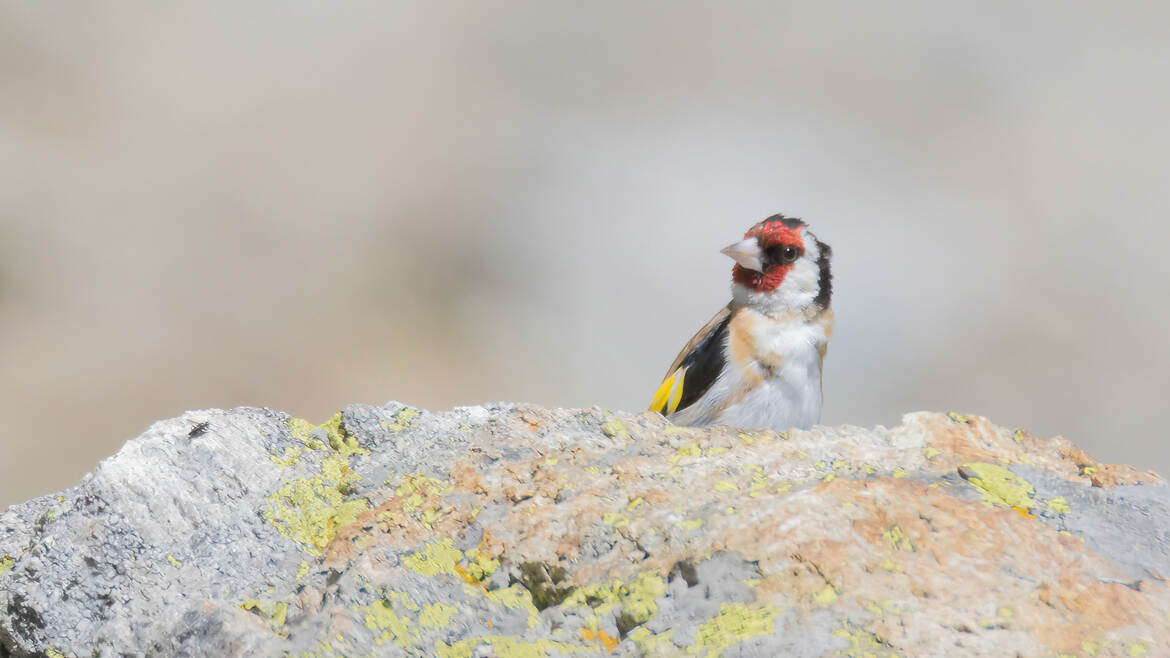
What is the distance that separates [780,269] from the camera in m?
5.28

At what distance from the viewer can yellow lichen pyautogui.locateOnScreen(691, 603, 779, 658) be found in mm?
2148

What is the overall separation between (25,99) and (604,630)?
11.8 meters

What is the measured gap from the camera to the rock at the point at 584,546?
7.22 feet

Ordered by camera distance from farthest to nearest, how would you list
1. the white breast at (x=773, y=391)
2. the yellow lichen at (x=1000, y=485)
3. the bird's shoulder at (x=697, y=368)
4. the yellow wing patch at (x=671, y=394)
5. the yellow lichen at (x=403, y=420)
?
the yellow wing patch at (x=671, y=394) → the bird's shoulder at (x=697, y=368) → the white breast at (x=773, y=391) → the yellow lichen at (x=403, y=420) → the yellow lichen at (x=1000, y=485)

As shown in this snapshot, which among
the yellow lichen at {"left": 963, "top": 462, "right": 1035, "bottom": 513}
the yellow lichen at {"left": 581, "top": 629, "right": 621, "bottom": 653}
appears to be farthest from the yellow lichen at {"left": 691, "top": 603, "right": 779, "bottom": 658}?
the yellow lichen at {"left": 963, "top": 462, "right": 1035, "bottom": 513}

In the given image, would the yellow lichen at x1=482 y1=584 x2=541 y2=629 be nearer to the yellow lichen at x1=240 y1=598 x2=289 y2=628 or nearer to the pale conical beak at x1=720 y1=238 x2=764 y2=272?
the yellow lichen at x1=240 y1=598 x2=289 y2=628

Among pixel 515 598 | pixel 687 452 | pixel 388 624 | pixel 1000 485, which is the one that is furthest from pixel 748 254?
pixel 388 624

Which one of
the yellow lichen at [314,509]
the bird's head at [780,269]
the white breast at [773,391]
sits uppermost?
the bird's head at [780,269]

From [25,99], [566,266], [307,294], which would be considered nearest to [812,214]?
[566,266]

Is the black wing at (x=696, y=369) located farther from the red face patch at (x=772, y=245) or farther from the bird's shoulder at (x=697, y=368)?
the red face patch at (x=772, y=245)

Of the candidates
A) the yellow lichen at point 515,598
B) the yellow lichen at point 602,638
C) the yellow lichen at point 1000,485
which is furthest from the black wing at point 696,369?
the yellow lichen at point 602,638

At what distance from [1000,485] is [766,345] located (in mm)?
2448

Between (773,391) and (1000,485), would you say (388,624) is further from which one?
(773,391)

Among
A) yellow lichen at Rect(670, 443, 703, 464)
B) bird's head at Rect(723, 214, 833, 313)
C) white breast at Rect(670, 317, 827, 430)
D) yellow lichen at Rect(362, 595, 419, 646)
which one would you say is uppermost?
bird's head at Rect(723, 214, 833, 313)
